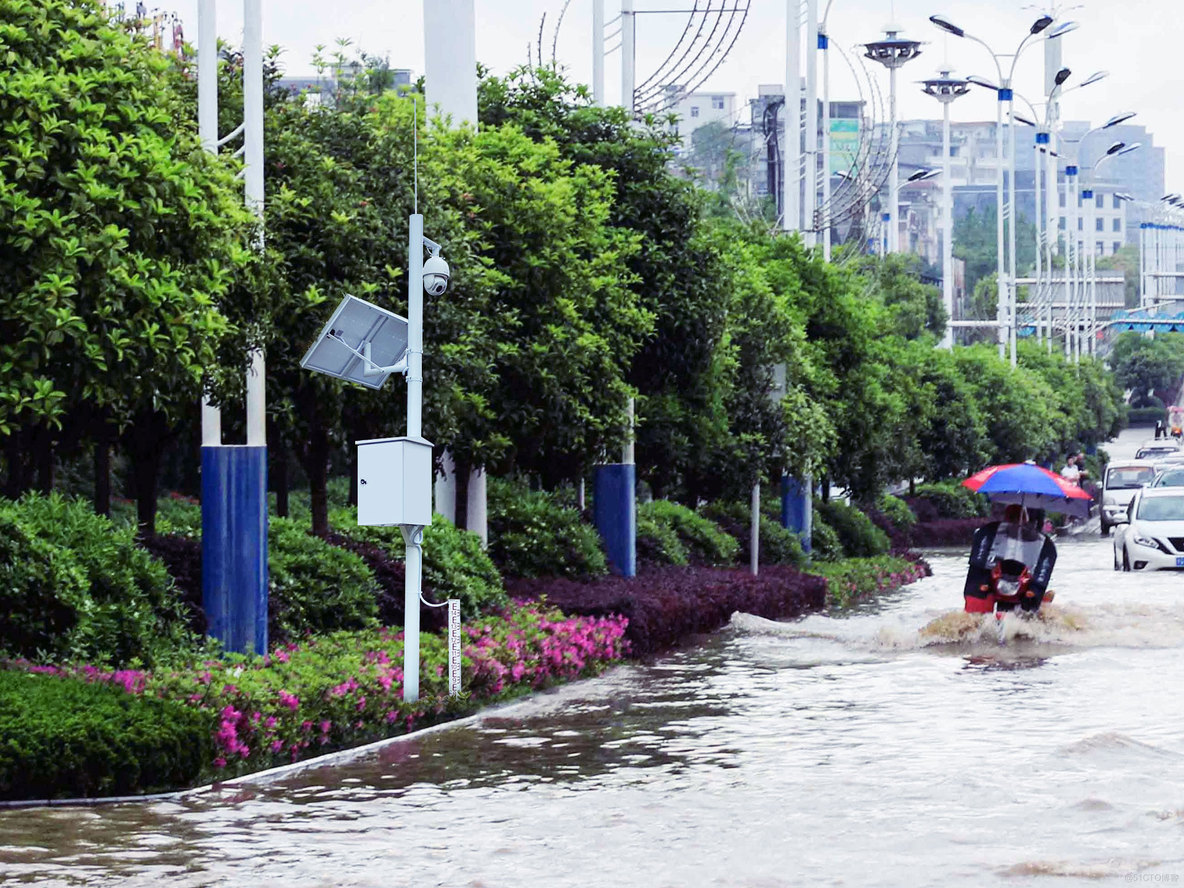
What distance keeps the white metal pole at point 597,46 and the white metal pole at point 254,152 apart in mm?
10703

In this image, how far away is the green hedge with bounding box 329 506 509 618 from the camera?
19406 millimetres

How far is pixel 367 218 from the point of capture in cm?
1862

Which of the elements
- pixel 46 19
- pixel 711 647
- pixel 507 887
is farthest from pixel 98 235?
pixel 711 647

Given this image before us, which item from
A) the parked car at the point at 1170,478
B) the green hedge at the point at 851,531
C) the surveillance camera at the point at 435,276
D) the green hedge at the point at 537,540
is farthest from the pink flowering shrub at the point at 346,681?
the parked car at the point at 1170,478

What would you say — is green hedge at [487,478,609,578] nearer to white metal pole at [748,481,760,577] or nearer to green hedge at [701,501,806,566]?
white metal pole at [748,481,760,577]

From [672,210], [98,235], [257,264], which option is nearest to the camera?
[98,235]

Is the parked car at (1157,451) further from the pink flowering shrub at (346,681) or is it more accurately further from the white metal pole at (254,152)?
the white metal pole at (254,152)

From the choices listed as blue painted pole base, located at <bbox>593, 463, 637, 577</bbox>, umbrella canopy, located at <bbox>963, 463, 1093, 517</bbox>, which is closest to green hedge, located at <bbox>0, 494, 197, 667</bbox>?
umbrella canopy, located at <bbox>963, 463, 1093, 517</bbox>

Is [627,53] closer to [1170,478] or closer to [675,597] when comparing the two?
[675,597]

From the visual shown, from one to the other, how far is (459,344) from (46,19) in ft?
18.0

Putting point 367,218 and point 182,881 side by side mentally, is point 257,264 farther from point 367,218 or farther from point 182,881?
point 182,881

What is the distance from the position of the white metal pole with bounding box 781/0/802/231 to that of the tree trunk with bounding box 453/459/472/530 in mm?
14747

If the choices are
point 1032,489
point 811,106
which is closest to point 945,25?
point 811,106

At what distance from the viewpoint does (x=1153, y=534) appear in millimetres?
35969
